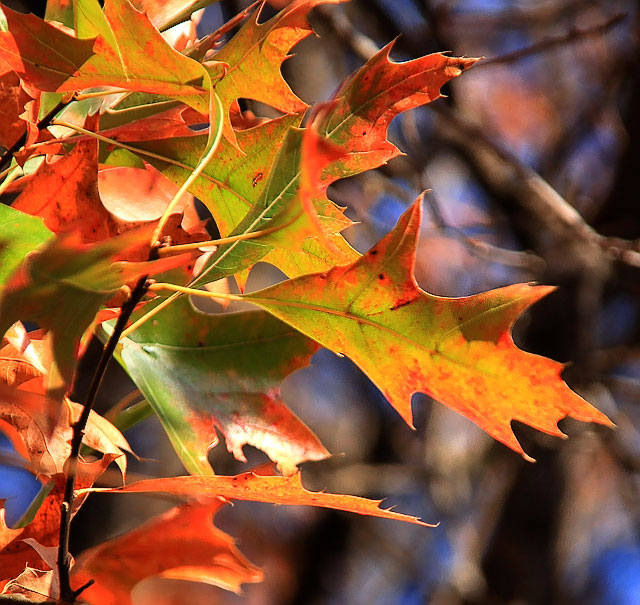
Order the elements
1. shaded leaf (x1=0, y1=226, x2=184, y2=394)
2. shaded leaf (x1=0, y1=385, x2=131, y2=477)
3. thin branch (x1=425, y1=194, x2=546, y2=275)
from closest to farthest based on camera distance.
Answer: shaded leaf (x1=0, y1=226, x2=184, y2=394)
shaded leaf (x1=0, y1=385, x2=131, y2=477)
thin branch (x1=425, y1=194, x2=546, y2=275)

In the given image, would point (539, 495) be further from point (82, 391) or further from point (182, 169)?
point (182, 169)

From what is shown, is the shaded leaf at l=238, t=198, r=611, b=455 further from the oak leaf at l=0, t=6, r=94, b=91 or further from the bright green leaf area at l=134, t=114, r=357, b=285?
the oak leaf at l=0, t=6, r=94, b=91

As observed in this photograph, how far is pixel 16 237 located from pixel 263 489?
0.17 m

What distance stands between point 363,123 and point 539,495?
201cm

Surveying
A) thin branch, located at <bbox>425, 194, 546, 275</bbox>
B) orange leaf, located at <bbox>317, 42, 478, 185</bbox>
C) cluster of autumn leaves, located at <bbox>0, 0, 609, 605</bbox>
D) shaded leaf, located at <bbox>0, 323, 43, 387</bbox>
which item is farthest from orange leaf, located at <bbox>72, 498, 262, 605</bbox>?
thin branch, located at <bbox>425, 194, 546, 275</bbox>

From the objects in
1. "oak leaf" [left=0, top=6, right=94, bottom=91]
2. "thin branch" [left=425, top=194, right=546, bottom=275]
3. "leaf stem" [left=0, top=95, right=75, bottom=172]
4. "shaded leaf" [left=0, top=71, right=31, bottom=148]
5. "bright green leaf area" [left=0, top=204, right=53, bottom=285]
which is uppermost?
"oak leaf" [left=0, top=6, right=94, bottom=91]

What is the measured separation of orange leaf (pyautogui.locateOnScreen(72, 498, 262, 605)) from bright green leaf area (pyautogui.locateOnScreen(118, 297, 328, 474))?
0.03m

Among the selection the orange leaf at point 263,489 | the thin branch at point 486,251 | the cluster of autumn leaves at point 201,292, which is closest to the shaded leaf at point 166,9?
the cluster of autumn leaves at point 201,292

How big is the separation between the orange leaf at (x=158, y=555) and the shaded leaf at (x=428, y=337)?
124 millimetres

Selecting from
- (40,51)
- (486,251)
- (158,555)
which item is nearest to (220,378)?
(158,555)

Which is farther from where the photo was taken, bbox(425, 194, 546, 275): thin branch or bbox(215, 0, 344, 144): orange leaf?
bbox(425, 194, 546, 275): thin branch

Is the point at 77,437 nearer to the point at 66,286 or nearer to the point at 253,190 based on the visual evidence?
the point at 66,286

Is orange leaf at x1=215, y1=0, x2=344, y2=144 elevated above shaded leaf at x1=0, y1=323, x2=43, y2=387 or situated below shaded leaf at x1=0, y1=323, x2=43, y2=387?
above

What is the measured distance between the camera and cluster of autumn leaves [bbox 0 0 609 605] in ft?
1.18
